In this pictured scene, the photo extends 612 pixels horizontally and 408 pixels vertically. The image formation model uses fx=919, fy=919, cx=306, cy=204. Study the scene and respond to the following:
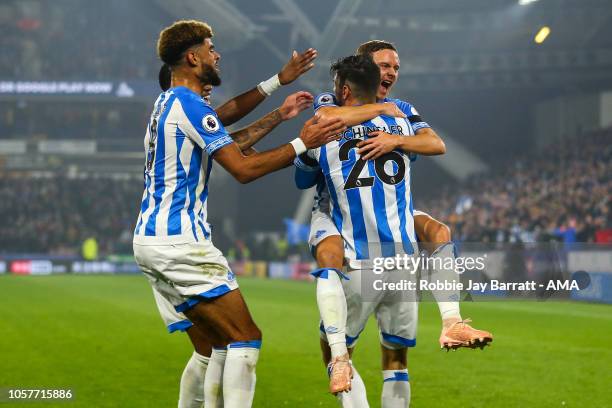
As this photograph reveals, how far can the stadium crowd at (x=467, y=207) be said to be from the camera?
75.4 ft

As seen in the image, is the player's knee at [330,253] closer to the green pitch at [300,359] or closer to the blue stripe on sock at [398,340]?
the blue stripe on sock at [398,340]

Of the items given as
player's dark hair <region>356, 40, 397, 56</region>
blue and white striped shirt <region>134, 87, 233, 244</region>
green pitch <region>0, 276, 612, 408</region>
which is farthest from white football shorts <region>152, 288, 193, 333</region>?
green pitch <region>0, 276, 612, 408</region>

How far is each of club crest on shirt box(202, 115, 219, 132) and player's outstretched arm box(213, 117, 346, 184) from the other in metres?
0.12

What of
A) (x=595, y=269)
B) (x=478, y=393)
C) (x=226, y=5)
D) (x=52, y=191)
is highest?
(x=226, y=5)

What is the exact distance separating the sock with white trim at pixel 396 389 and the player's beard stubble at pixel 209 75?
2006 millimetres

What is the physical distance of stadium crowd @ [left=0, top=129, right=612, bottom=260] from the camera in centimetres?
2298

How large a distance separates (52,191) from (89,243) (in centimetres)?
616

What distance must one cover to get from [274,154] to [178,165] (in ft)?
1.66

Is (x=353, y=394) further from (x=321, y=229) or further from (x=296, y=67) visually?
(x=296, y=67)

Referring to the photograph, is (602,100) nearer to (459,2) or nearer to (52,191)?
(459,2)

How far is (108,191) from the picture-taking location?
44.2 meters

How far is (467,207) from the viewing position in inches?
1193

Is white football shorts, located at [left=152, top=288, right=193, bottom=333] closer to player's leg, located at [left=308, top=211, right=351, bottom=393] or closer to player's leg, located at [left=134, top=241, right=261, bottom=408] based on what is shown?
player's leg, located at [left=134, top=241, right=261, bottom=408]

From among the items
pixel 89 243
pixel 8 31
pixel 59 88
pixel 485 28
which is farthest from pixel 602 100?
pixel 8 31
